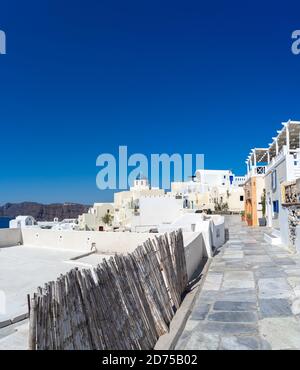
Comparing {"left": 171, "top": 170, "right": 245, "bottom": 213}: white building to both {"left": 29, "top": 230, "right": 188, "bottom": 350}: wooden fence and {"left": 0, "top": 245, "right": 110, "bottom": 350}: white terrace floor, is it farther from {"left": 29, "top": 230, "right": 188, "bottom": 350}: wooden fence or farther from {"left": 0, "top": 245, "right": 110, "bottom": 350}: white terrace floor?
{"left": 29, "top": 230, "right": 188, "bottom": 350}: wooden fence

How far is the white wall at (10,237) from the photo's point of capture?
1650cm

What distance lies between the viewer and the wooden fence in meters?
2.54

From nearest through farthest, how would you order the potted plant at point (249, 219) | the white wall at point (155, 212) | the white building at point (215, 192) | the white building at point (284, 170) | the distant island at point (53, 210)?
the white building at point (284, 170), the potted plant at point (249, 219), the white wall at point (155, 212), the white building at point (215, 192), the distant island at point (53, 210)

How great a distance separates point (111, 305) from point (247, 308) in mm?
2970

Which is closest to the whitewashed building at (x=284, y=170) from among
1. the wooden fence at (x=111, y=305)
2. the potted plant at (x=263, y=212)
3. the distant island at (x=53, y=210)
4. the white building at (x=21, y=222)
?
the potted plant at (x=263, y=212)

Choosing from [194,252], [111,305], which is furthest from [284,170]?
[111,305]

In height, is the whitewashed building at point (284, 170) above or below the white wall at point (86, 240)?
above

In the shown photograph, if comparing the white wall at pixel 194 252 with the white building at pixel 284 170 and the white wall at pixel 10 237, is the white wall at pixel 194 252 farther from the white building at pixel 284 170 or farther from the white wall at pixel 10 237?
the white wall at pixel 10 237

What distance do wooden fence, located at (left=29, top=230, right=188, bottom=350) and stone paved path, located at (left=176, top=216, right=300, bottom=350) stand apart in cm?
53

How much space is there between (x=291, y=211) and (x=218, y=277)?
4.12m

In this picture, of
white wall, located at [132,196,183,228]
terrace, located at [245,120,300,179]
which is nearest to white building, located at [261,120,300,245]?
terrace, located at [245,120,300,179]

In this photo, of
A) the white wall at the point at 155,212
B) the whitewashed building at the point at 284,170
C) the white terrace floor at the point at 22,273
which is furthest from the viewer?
the white wall at the point at 155,212

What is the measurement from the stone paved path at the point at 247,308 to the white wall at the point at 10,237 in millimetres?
11361
